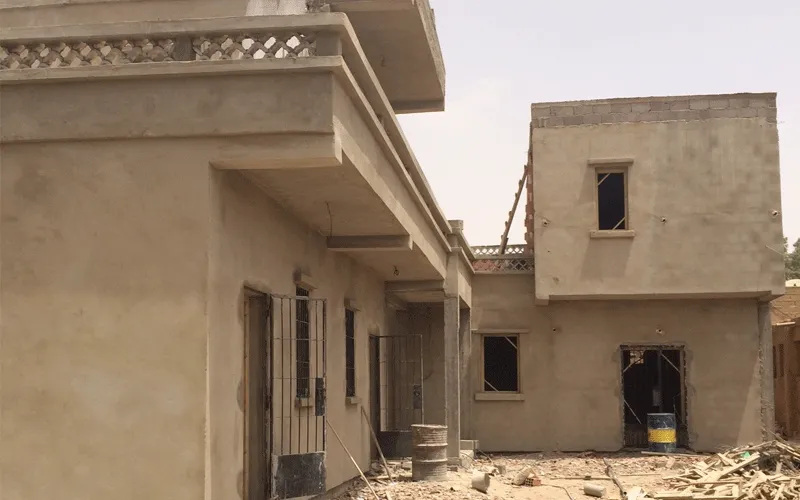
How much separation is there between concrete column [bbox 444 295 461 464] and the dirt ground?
44cm

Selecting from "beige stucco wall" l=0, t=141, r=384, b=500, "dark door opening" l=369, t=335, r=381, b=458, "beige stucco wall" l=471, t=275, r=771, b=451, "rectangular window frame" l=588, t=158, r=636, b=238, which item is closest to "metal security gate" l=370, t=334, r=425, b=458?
"dark door opening" l=369, t=335, r=381, b=458

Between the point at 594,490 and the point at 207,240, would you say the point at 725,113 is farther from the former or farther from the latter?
the point at 207,240

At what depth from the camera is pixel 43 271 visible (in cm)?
742

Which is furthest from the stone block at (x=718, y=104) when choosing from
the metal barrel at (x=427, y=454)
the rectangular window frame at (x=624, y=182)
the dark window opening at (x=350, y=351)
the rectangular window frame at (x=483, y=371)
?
the metal barrel at (x=427, y=454)

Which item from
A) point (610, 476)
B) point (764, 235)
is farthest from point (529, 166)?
point (610, 476)

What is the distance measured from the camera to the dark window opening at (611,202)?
19.8m

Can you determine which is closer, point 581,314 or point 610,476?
point 610,476

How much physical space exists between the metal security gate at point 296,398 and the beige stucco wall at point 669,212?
826 cm

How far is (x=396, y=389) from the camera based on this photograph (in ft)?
64.2

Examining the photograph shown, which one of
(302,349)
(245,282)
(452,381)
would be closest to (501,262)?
(452,381)

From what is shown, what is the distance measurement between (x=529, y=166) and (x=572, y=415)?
5.98m

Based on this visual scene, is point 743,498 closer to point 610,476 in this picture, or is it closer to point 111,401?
point 610,476

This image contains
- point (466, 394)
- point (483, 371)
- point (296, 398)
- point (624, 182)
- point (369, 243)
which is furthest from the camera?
point (483, 371)

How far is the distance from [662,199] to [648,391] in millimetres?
6565
